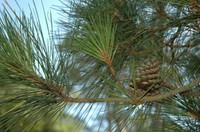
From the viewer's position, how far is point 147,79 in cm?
81

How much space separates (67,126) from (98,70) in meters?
2.17

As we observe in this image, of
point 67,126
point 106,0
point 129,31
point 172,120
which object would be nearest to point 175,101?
point 172,120

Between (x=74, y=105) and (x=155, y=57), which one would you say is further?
(x=155, y=57)

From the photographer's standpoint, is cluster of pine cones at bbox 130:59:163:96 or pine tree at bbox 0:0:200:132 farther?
cluster of pine cones at bbox 130:59:163:96

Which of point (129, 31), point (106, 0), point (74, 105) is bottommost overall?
point (74, 105)

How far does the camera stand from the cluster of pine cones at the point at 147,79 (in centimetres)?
79

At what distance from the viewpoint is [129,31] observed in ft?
3.20

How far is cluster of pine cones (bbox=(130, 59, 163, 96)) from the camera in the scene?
0.79m

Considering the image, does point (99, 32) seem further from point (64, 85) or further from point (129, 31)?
point (129, 31)

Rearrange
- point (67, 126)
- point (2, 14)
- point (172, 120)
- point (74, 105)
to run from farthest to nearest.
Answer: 1. point (67, 126)
2. point (172, 120)
3. point (74, 105)
4. point (2, 14)

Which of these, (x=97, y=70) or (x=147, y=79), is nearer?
(x=147, y=79)

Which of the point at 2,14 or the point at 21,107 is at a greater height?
the point at 2,14

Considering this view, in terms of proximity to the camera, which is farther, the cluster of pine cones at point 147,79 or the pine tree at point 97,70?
the cluster of pine cones at point 147,79

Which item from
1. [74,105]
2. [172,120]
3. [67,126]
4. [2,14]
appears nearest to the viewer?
[2,14]
